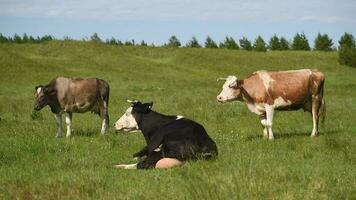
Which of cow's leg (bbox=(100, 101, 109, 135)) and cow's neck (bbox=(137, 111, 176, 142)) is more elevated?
cow's neck (bbox=(137, 111, 176, 142))

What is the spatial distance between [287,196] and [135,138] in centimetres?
730

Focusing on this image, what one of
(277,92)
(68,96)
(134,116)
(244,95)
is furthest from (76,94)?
(277,92)

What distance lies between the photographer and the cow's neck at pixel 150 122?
11078mm

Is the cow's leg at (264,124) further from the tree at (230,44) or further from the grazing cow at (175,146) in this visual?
the tree at (230,44)

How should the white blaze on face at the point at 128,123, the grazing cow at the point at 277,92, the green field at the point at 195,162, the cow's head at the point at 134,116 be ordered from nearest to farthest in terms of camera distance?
the green field at the point at 195,162 < the cow's head at the point at 134,116 < the white blaze on face at the point at 128,123 < the grazing cow at the point at 277,92

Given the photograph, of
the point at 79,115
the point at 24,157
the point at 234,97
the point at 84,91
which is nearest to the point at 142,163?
the point at 24,157

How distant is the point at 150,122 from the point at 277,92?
4643 mm

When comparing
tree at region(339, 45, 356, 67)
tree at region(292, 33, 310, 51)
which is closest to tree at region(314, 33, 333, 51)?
tree at region(292, 33, 310, 51)

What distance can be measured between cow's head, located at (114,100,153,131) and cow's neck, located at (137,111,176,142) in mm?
104

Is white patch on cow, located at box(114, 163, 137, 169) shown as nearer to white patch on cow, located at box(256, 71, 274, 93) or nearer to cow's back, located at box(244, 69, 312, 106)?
cow's back, located at box(244, 69, 312, 106)

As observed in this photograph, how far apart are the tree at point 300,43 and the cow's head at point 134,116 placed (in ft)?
257

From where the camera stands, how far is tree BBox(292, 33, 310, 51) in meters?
87.2

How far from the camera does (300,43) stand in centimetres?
8719

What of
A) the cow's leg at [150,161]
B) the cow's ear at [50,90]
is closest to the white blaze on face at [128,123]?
the cow's leg at [150,161]
